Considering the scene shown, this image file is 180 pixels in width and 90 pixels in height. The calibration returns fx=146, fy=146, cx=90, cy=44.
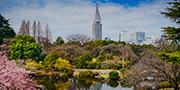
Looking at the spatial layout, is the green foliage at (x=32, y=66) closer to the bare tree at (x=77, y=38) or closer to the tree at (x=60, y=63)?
the tree at (x=60, y=63)

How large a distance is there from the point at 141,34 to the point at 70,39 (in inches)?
1537

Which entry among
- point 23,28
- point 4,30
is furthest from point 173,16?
point 23,28

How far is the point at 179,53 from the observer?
270 inches

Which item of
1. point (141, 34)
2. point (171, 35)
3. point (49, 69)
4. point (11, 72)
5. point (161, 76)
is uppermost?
point (141, 34)

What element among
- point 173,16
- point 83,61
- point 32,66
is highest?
point 173,16

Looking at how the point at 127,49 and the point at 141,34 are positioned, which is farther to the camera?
the point at 141,34

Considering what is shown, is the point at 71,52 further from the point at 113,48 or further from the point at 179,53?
the point at 179,53

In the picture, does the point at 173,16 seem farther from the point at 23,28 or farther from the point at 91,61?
the point at 23,28

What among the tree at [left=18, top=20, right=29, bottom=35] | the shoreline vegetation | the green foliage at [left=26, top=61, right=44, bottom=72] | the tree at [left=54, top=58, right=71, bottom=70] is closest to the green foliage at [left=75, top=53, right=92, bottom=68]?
the shoreline vegetation

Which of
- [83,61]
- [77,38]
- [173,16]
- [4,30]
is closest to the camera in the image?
[173,16]

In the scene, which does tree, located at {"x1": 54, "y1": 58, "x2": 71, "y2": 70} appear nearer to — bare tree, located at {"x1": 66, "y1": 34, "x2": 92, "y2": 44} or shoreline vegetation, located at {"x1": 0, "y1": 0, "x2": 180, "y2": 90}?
shoreline vegetation, located at {"x1": 0, "y1": 0, "x2": 180, "y2": 90}

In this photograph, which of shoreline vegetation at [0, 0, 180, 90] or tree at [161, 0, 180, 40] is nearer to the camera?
shoreline vegetation at [0, 0, 180, 90]

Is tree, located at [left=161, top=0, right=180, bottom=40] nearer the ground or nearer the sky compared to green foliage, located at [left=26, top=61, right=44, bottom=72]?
nearer the sky

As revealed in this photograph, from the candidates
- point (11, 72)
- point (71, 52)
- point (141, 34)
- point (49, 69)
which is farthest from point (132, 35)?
point (11, 72)
